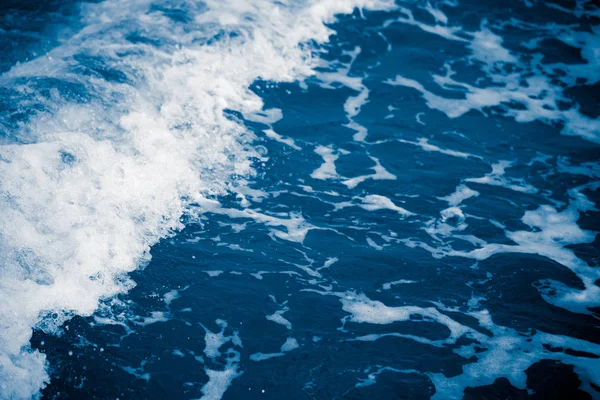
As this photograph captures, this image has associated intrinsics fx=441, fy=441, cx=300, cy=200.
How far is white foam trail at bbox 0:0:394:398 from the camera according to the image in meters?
4.96

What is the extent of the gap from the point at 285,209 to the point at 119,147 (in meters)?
2.69

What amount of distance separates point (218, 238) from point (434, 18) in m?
9.25

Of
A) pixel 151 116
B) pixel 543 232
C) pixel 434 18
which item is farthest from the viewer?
pixel 434 18

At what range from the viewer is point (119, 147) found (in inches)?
263

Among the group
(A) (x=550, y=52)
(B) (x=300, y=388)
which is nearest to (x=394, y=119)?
(A) (x=550, y=52)

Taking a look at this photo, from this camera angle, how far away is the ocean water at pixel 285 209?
4797 mm

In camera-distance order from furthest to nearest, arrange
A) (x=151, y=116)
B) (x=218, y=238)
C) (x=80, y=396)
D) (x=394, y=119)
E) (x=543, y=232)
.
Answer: (x=394, y=119) → (x=151, y=116) → (x=543, y=232) → (x=218, y=238) → (x=80, y=396)

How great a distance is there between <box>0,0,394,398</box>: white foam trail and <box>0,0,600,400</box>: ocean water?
31 millimetres

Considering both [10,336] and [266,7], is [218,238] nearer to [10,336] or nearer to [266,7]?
[10,336]

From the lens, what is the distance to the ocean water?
4.80 meters

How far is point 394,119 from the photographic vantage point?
29.6 feet

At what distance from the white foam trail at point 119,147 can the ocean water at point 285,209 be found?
0.03 meters

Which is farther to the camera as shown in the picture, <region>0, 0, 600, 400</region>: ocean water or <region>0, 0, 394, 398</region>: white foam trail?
<region>0, 0, 394, 398</region>: white foam trail

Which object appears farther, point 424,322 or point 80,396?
point 424,322
